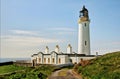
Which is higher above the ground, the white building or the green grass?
the white building

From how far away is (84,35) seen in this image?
2559 inches

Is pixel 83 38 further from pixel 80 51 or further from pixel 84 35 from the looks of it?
pixel 80 51

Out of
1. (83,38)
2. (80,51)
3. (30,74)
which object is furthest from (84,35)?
(30,74)

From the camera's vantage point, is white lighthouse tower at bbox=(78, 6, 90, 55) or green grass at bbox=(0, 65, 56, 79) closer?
green grass at bbox=(0, 65, 56, 79)

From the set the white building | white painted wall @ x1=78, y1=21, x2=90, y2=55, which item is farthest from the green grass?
white painted wall @ x1=78, y1=21, x2=90, y2=55

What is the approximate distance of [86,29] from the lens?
6550 cm

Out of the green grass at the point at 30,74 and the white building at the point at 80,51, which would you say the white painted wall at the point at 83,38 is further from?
the green grass at the point at 30,74

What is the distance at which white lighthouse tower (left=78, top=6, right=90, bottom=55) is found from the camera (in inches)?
2539

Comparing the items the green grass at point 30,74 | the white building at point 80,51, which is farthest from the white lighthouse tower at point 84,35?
the green grass at point 30,74

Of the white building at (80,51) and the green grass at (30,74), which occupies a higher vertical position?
the white building at (80,51)

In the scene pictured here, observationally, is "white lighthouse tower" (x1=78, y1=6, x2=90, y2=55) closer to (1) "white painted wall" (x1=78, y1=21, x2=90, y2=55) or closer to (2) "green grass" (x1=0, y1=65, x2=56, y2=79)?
(1) "white painted wall" (x1=78, y1=21, x2=90, y2=55)

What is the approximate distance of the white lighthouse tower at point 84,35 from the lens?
64500 mm

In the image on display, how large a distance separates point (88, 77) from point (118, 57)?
1294cm

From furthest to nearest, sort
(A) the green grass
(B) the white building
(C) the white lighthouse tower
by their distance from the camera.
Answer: (C) the white lighthouse tower < (B) the white building < (A) the green grass
